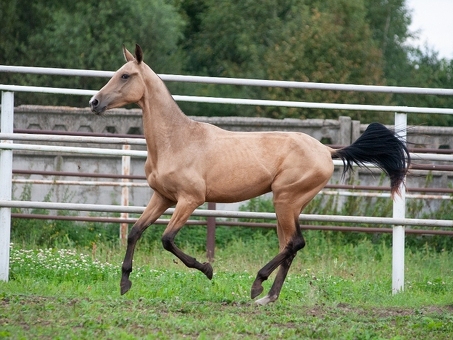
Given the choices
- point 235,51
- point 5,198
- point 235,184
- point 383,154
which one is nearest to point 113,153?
Answer: point 5,198

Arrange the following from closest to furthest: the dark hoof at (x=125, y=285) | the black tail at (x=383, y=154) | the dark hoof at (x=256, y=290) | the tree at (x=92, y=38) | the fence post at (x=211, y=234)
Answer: the dark hoof at (x=125, y=285)
the dark hoof at (x=256, y=290)
the black tail at (x=383, y=154)
the fence post at (x=211, y=234)
the tree at (x=92, y=38)

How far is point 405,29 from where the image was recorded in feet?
119

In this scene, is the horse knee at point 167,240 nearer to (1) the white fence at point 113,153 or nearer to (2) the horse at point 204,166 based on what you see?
(2) the horse at point 204,166

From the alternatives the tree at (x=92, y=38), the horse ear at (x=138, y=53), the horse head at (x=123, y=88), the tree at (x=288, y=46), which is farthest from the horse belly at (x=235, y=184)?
the tree at (x=92, y=38)

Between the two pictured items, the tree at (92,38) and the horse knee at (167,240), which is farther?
the tree at (92,38)

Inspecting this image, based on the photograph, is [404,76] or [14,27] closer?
[14,27]

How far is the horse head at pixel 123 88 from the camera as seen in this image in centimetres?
701

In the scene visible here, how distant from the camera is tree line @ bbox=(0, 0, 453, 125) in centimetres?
2541

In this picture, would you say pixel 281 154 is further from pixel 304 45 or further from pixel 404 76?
pixel 404 76

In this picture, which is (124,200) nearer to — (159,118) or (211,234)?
(211,234)

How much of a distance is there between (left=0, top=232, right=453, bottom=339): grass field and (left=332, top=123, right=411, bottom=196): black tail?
3.54 feet

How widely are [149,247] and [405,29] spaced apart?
28257 mm

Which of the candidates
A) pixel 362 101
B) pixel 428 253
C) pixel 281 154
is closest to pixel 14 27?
pixel 362 101

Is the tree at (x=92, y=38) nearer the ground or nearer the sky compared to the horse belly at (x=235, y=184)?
nearer the sky
